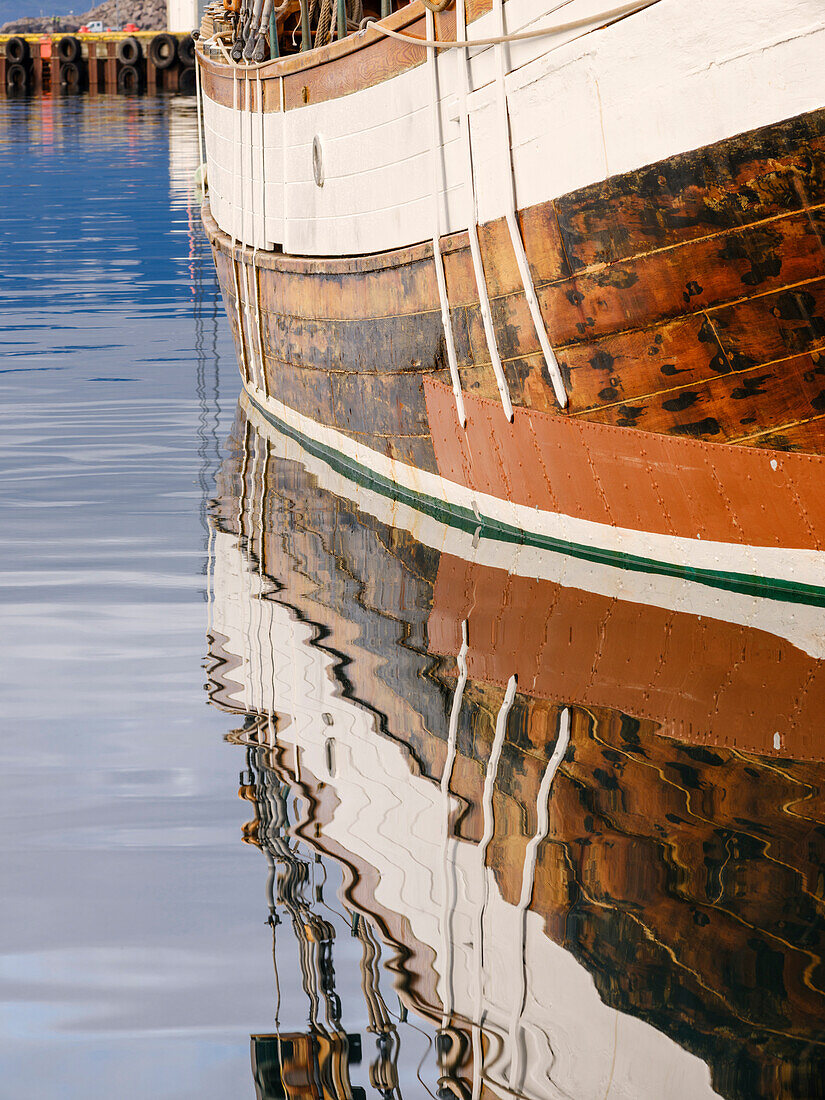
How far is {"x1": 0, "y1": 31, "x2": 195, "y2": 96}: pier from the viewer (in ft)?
163

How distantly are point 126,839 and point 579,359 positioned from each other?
262cm

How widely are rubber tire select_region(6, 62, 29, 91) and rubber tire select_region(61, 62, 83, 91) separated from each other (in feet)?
4.35

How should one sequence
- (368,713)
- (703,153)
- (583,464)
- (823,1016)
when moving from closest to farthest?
(823,1016), (368,713), (703,153), (583,464)

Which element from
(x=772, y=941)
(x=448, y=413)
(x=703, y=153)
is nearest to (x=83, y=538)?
(x=448, y=413)

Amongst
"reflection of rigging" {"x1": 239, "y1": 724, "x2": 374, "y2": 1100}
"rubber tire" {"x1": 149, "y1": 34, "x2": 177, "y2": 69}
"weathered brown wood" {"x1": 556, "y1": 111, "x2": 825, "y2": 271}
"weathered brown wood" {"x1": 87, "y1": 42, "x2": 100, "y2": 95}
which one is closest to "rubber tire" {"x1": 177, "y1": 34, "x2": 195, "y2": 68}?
"rubber tire" {"x1": 149, "y1": 34, "x2": 177, "y2": 69}

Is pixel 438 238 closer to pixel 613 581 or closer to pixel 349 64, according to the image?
pixel 349 64

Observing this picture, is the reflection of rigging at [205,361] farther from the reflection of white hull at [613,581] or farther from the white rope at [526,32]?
the white rope at [526,32]

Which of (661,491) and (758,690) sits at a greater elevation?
(661,491)

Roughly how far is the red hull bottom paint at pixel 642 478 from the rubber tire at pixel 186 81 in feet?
152

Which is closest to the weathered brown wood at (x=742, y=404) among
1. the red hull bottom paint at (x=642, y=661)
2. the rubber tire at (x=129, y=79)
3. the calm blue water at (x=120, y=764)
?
the red hull bottom paint at (x=642, y=661)

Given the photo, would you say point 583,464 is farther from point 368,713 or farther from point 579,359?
point 368,713

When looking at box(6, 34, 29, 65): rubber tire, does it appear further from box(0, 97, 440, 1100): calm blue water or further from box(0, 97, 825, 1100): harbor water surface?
box(0, 97, 825, 1100): harbor water surface

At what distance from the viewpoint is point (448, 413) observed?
19.1 ft

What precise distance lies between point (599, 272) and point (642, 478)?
0.77 metres
